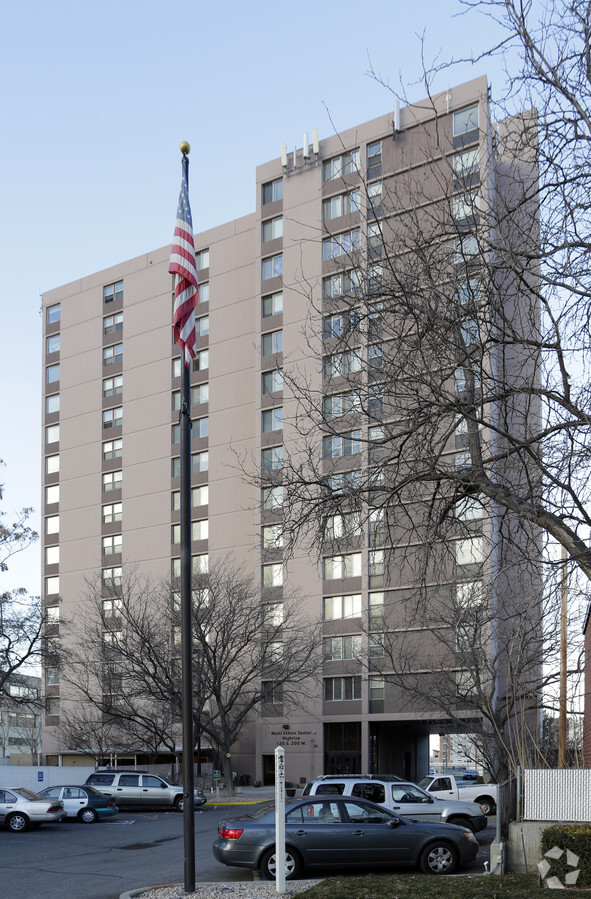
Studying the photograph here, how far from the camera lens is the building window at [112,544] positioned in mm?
68250

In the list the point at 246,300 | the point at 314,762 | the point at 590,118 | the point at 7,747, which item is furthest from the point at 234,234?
the point at 7,747

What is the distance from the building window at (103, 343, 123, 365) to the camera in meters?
70.8

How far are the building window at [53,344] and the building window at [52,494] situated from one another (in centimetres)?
1014

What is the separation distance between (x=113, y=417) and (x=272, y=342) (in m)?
15.1

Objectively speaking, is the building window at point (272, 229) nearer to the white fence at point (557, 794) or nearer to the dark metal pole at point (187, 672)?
the dark metal pole at point (187, 672)

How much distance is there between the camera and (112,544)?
2709 inches

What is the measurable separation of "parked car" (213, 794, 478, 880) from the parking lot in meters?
0.87

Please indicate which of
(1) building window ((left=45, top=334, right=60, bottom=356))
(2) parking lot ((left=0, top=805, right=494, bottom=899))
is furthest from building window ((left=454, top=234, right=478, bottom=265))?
(1) building window ((left=45, top=334, right=60, bottom=356))

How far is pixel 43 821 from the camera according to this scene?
3020cm

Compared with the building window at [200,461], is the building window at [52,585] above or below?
below

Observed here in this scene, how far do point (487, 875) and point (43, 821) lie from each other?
18399 mm

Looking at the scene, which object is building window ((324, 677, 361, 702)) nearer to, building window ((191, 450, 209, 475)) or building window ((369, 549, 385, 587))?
building window ((369, 549, 385, 587))

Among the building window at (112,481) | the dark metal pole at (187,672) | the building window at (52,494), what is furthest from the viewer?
the building window at (52,494)

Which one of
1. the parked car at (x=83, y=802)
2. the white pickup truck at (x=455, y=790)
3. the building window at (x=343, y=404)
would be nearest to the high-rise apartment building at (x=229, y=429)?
the white pickup truck at (x=455, y=790)
